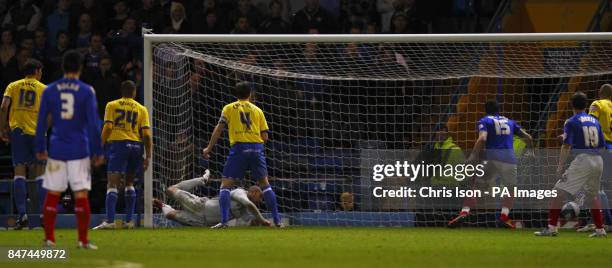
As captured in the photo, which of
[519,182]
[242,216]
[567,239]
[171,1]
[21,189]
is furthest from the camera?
[171,1]

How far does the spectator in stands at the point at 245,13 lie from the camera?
21.1 metres

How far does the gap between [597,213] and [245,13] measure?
8.35 meters

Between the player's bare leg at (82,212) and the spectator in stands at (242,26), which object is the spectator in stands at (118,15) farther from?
the player's bare leg at (82,212)

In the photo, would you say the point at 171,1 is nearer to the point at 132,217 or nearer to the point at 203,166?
the point at 203,166

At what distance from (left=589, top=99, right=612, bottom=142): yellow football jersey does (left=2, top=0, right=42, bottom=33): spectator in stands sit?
10444 millimetres

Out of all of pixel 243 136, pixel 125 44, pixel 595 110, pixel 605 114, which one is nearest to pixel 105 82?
pixel 125 44

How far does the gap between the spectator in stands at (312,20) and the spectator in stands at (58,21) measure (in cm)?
414

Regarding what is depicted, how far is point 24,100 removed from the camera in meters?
15.6

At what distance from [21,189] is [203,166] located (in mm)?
3530

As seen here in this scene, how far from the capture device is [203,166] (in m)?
18.5

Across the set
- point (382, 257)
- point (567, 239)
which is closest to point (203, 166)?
point (567, 239)

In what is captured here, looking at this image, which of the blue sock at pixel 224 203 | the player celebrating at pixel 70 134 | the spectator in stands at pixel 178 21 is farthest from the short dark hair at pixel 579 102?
the spectator in stands at pixel 178 21

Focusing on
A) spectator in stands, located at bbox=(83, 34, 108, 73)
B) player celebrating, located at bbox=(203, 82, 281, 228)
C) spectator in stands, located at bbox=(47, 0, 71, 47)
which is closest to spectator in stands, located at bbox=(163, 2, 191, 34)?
spectator in stands, located at bbox=(83, 34, 108, 73)

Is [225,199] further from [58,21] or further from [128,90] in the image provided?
[58,21]
